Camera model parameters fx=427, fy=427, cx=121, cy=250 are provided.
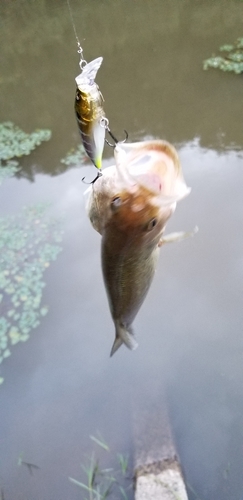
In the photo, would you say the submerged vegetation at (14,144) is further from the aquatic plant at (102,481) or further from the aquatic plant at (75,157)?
the aquatic plant at (102,481)

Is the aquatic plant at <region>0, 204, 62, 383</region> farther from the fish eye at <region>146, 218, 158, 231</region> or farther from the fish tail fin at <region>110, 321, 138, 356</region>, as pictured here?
the fish eye at <region>146, 218, 158, 231</region>

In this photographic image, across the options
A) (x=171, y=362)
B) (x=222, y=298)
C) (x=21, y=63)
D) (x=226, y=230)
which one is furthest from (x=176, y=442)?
(x=21, y=63)

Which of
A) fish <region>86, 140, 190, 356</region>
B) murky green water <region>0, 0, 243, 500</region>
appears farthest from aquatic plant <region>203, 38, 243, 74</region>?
fish <region>86, 140, 190, 356</region>

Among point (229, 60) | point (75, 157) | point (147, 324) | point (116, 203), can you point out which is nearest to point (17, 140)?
point (75, 157)

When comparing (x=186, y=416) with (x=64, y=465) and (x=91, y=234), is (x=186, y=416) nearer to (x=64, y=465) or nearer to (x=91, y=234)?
(x=64, y=465)

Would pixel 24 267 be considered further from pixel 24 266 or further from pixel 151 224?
pixel 151 224

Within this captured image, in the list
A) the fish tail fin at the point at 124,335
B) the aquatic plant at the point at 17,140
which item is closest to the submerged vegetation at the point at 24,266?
the aquatic plant at the point at 17,140
